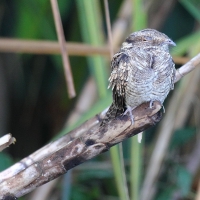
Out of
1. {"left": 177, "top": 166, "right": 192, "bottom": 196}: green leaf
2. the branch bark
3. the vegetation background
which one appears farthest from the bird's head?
{"left": 177, "top": 166, "right": 192, "bottom": 196}: green leaf

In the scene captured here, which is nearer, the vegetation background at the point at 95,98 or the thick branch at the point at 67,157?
the thick branch at the point at 67,157

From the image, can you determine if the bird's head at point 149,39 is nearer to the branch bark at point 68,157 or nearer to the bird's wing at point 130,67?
the bird's wing at point 130,67

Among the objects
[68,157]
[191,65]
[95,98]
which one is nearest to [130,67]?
[191,65]

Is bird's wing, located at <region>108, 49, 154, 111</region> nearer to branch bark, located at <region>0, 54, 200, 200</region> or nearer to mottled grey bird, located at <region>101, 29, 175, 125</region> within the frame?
mottled grey bird, located at <region>101, 29, 175, 125</region>

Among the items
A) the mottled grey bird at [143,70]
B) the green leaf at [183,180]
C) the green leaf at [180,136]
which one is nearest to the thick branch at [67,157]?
the mottled grey bird at [143,70]

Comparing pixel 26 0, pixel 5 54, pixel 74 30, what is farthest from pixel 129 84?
pixel 5 54

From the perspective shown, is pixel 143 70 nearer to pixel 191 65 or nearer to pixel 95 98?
pixel 191 65
